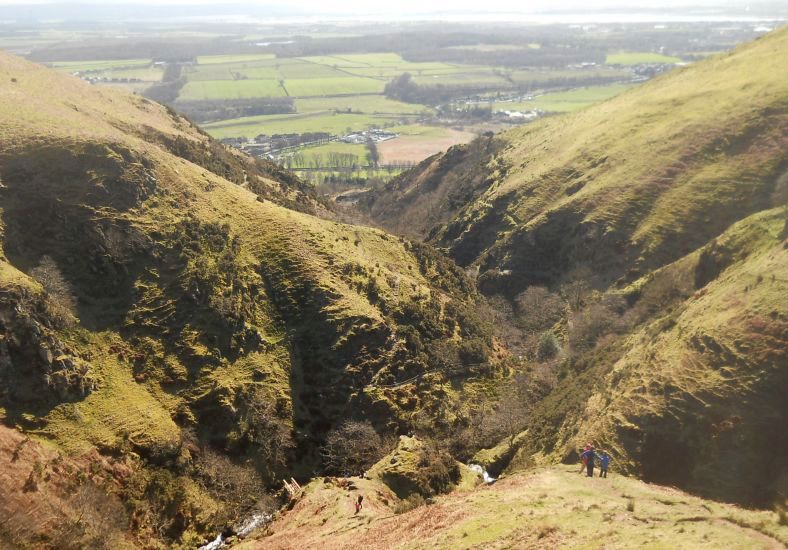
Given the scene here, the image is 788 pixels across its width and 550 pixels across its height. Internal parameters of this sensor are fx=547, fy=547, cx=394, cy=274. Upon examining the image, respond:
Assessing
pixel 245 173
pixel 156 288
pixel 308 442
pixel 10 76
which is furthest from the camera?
pixel 245 173

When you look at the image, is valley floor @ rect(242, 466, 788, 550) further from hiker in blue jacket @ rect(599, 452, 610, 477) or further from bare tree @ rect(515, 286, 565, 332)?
bare tree @ rect(515, 286, 565, 332)

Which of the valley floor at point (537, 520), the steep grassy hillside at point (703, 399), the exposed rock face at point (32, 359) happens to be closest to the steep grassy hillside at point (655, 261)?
the steep grassy hillside at point (703, 399)

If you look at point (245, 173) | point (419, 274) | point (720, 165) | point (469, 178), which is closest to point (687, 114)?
point (720, 165)

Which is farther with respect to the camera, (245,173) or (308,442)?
(245,173)

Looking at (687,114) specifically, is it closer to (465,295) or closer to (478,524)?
(465,295)

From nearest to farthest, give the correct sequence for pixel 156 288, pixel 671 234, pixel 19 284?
pixel 19 284 → pixel 156 288 → pixel 671 234

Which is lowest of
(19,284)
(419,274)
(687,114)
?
(419,274)

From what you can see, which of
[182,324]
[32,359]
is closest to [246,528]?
[182,324]
